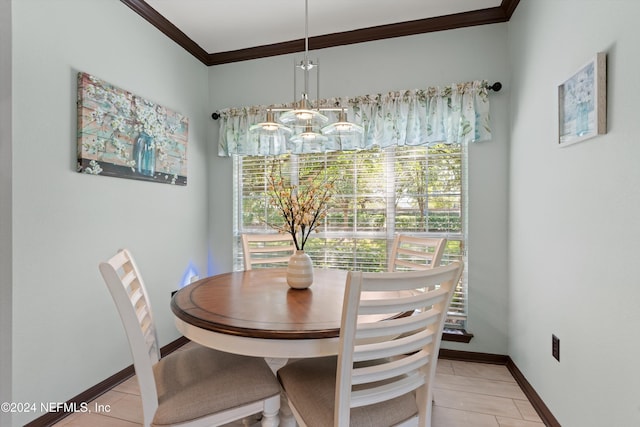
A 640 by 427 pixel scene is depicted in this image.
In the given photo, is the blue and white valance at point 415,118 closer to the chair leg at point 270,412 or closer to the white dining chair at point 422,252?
the white dining chair at point 422,252

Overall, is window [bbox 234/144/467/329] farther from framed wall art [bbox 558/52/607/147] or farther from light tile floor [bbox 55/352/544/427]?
framed wall art [bbox 558/52/607/147]

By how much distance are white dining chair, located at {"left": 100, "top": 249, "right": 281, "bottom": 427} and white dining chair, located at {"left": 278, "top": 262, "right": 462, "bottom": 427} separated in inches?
5.6

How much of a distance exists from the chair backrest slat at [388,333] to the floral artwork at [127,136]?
195 centimetres

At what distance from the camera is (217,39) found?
2951 mm

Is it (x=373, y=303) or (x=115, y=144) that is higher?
(x=115, y=144)

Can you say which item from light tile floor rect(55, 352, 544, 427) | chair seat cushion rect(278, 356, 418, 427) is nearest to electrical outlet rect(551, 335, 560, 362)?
light tile floor rect(55, 352, 544, 427)

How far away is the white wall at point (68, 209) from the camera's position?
1.68m

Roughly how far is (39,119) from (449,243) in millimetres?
2892

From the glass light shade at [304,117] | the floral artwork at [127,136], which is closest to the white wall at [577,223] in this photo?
the glass light shade at [304,117]

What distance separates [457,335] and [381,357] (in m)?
1.90

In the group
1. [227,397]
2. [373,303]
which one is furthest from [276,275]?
[373,303]

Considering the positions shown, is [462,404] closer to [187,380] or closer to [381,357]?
[381,357]

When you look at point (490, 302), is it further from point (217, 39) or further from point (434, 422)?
point (217, 39)

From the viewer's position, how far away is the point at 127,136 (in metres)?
2.27
